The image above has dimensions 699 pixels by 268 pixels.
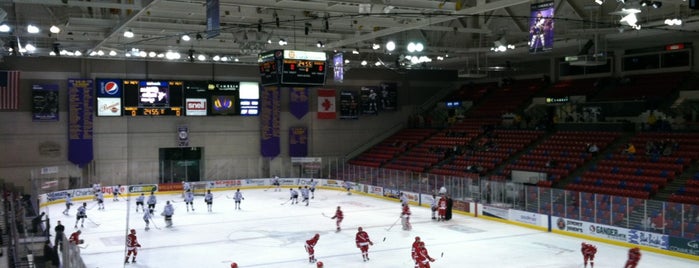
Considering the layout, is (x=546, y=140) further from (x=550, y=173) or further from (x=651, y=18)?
(x=651, y=18)

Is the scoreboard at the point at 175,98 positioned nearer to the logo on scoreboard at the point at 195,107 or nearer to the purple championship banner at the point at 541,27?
the logo on scoreboard at the point at 195,107

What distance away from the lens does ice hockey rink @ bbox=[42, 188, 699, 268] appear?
17.7 meters

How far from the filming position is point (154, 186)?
3509 centimetres

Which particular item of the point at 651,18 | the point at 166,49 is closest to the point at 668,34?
the point at 651,18

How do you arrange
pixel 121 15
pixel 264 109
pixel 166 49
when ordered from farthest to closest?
pixel 264 109, pixel 166 49, pixel 121 15

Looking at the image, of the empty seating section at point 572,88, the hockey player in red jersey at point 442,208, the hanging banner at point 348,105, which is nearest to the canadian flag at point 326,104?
the hanging banner at point 348,105

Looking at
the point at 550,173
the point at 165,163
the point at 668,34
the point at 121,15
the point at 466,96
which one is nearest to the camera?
the point at 121,15

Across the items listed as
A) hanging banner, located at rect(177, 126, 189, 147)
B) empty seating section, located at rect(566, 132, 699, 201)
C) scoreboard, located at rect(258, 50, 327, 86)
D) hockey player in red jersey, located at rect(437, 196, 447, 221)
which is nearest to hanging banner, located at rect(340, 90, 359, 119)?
hanging banner, located at rect(177, 126, 189, 147)

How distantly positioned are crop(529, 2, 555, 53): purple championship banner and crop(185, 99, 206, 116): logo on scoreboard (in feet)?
71.7

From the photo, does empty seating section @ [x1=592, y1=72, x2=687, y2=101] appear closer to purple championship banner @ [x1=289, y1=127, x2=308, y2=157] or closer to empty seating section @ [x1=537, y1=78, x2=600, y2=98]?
empty seating section @ [x1=537, y1=78, x2=600, y2=98]

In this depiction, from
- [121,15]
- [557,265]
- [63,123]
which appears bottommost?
[557,265]

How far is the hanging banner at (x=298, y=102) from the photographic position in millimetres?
39781

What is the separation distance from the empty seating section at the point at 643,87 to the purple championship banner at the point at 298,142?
673 inches

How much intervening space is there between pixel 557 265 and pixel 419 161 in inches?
776
